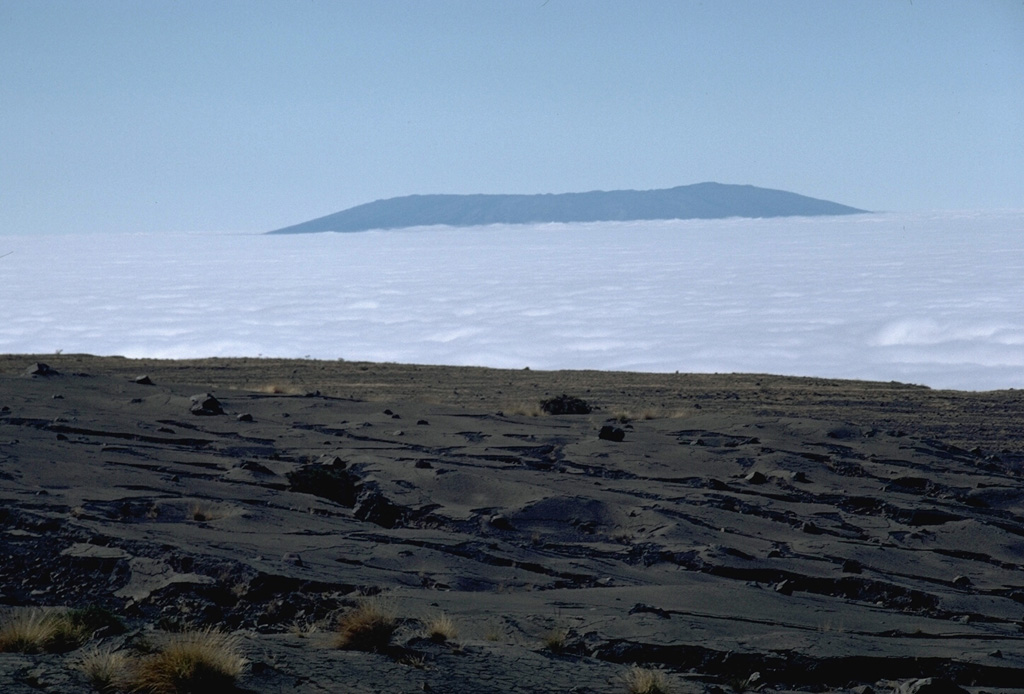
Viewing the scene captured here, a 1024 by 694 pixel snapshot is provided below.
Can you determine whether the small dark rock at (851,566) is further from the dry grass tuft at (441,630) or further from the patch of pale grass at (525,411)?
the patch of pale grass at (525,411)

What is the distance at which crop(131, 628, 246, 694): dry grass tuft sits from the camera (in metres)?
4.18

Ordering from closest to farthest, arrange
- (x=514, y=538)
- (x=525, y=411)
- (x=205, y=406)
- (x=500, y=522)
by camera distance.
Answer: (x=514, y=538) → (x=500, y=522) → (x=205, y=406) → (x=525, y=411)

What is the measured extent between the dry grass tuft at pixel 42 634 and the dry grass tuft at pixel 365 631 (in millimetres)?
1220

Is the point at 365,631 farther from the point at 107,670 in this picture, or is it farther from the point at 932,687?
the point at 932,687

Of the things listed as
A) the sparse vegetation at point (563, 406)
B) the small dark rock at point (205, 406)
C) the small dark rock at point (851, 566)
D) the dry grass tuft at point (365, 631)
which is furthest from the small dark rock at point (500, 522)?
the sparse vegetation at point (563, 406)

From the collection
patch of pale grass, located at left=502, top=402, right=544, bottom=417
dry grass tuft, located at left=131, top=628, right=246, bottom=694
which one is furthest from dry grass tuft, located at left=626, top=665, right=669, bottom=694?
patch of pale grass, located at left=502, top=402, right=544, bottom=417

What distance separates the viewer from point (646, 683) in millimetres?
4641

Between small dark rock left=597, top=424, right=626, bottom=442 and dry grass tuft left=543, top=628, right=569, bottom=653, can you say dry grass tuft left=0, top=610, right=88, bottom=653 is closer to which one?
dry grass tuft left=543, top=628, right=569, bottom=653

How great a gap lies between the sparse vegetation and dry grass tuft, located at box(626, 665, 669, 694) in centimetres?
932

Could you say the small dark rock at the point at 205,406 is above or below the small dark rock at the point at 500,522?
above

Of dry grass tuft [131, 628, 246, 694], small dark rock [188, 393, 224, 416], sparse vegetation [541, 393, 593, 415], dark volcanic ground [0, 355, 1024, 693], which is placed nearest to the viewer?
dry grass tuft [131, 628, 246, 694]

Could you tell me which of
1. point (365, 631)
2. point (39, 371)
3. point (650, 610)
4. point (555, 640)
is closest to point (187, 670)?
point (365, 631)

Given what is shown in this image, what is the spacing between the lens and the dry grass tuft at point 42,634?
4688mm

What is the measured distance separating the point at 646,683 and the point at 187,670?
2018 mm
